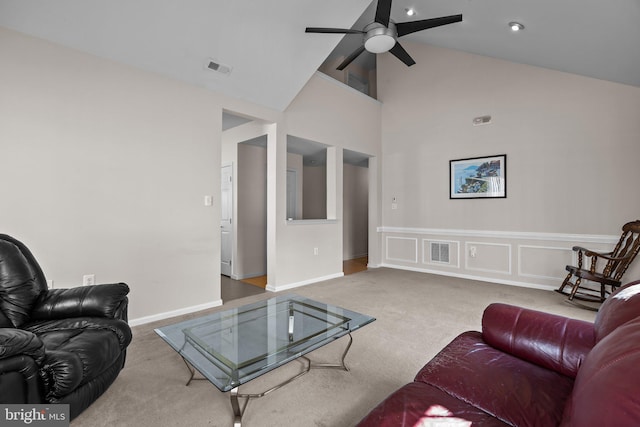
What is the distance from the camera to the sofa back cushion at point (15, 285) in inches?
70.8

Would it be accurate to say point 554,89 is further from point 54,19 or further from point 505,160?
point 54,19

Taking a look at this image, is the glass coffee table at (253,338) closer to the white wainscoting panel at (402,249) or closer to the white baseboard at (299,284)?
the white baseboard at (299,284)

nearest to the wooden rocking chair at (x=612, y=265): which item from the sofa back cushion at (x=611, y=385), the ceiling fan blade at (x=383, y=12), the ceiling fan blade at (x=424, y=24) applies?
the ceiling fan blade at (x=424, y=24)

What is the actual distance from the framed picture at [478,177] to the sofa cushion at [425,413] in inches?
174

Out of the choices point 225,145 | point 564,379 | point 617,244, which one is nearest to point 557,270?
point 617,244

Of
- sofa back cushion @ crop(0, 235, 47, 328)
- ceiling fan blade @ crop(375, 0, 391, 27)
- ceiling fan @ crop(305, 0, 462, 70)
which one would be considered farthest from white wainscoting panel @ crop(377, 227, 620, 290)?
sofa back cushion @ crop(0, 235, 47, 328)

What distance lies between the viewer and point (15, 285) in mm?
1843

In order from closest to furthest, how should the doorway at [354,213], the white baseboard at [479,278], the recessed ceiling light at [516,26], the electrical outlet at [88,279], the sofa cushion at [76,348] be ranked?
the sofa cushion at [76,348] < the electrical outlet at [88,279] < the recessed ceiling light at [516,26] < the white baseboard at [479,278] < the doorway at [354,213]

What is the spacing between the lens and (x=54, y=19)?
2418 mm

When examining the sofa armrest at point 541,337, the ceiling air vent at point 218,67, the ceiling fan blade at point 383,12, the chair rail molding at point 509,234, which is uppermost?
the ceiling fan blade at point 383,12

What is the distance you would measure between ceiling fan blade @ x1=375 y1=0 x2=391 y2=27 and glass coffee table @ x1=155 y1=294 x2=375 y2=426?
2.75 metres

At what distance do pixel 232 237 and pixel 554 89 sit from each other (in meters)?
5.26

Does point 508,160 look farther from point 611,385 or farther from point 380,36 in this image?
point 611,385

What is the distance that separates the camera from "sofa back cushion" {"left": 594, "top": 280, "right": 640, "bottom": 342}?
1094 mm
